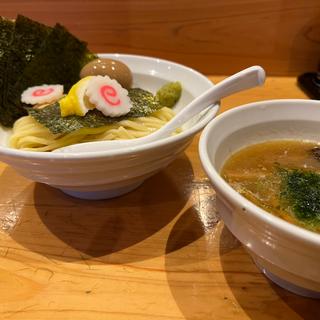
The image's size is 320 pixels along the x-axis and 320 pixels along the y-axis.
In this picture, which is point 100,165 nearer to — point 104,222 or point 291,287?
point 104,222

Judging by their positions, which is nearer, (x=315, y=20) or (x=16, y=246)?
(x=16, y=246)

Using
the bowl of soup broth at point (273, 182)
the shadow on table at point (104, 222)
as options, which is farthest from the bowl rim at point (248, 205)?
the shadow on table at point (104, 222)

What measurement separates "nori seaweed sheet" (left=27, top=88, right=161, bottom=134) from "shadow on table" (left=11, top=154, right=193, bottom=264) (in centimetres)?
15

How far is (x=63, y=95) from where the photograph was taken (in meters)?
1.09

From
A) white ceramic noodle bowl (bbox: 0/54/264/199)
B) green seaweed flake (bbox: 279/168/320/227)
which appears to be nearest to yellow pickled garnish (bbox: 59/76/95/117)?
white ceramic noodle bowl (bbox: 0/54/264/199)

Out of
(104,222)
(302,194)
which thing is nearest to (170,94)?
(104,222)

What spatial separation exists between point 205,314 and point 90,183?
1.06 ft

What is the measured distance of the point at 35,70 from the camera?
1.14m

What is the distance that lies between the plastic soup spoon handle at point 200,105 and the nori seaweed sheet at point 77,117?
5cm

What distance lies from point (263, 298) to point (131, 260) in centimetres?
24

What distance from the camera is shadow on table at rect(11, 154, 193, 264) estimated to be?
0.79 meters

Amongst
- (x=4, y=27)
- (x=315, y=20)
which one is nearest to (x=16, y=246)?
(x=4, y=27)

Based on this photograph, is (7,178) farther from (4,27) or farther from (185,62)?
(185,62)

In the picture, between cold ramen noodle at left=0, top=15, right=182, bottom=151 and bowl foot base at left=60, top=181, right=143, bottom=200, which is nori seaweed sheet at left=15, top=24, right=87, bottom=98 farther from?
bowl foot base at left=60, top=181, right=143, bottom=200
